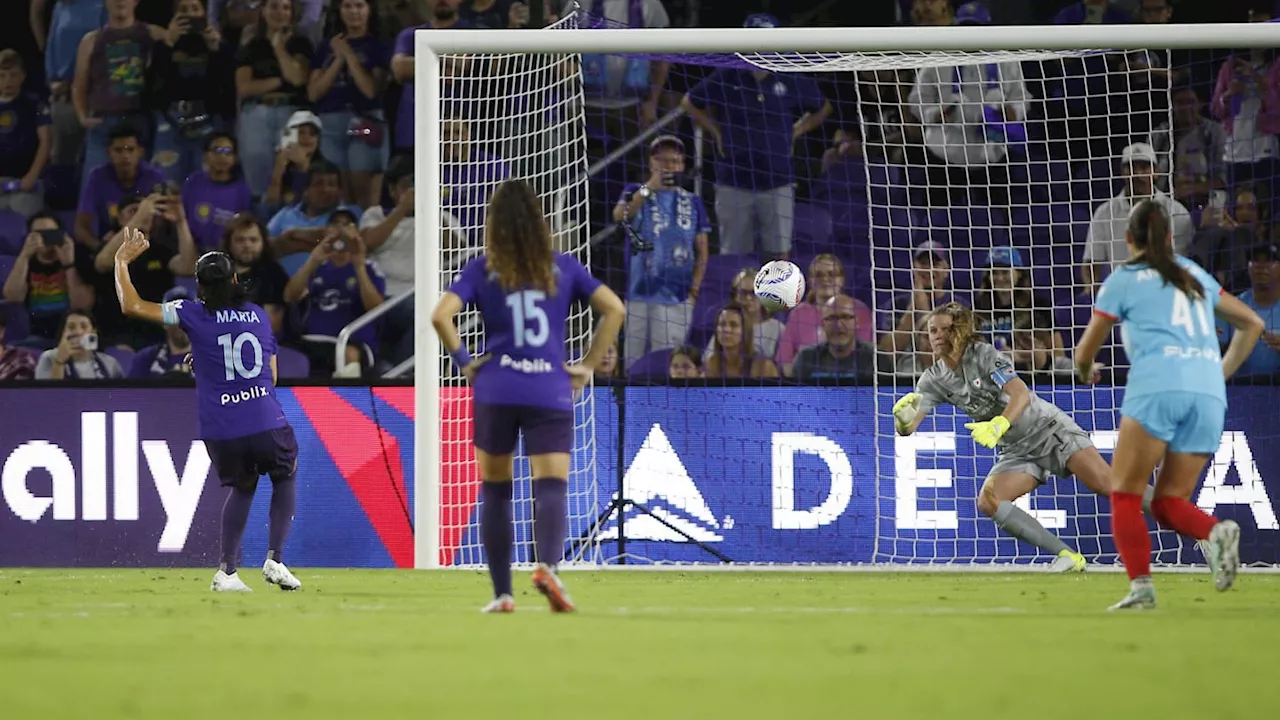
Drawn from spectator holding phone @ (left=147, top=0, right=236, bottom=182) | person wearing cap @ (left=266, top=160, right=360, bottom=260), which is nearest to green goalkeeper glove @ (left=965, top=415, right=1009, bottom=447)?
person wearing cap @ (left=266, top=160, right=360, bottom=260)

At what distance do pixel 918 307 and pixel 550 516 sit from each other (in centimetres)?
624

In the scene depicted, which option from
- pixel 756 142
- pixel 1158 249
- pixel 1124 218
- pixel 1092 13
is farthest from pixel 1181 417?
pixel 1092 13

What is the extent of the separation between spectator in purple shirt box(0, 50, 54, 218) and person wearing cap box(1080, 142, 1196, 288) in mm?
8545

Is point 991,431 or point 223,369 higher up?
point 223,369

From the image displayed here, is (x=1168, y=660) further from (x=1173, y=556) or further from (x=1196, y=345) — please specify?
(x=1173, y=556)

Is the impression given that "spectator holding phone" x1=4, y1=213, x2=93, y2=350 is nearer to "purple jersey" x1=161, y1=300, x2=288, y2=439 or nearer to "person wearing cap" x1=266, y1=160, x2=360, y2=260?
"person wearing cap" x1=266, y1=160, x2=360, y2=260

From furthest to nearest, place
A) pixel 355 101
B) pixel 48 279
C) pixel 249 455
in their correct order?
pixel 355 101 < pixel 48 279 < pixel 249 455

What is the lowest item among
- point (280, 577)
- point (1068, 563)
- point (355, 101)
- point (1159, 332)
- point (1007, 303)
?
point (1068, 563)

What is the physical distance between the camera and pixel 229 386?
965 centimetres

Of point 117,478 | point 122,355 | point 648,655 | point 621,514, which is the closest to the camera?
point 648,655

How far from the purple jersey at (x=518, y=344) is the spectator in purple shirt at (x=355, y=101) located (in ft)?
25.4

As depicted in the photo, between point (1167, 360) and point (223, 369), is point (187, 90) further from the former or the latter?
point (1167, 360)

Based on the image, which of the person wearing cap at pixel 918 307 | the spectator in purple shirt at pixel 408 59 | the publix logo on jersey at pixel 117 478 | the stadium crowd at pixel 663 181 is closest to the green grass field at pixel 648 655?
the publix logo on jersey at pixel 117 478

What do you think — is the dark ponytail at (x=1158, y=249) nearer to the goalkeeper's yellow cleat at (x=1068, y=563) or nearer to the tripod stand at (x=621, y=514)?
the goalkeeper's yellow cleat at (x=1068, y=563)
